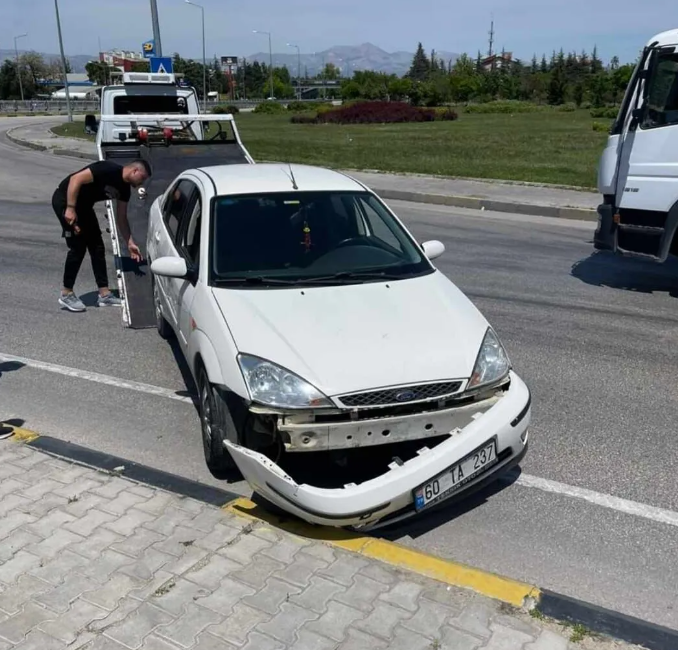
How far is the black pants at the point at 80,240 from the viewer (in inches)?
297

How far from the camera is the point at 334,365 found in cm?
384

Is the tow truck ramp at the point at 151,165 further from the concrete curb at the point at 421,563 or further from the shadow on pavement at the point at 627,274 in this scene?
the shadow on pavement at the point at 627,274

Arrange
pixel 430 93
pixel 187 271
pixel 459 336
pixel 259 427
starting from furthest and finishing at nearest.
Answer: pixel 430 93, pixel 187 271, pixel 459 336, pixel 259 427

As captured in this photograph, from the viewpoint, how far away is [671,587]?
3.51 meters

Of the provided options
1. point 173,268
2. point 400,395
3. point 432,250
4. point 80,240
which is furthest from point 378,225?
point 80,240

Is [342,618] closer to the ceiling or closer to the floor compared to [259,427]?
closer to the floor

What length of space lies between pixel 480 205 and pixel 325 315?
11618 mm

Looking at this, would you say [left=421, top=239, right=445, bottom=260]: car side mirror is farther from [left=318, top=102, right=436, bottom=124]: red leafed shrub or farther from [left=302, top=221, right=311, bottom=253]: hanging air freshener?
[left=318, top=102, right=436, bottom=124]: red leafed shrub

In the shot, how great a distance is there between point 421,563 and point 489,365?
1138 millimetres

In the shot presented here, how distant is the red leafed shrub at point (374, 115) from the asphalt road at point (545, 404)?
30.8 meters

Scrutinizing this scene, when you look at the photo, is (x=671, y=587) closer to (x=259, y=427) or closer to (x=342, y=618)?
(x=342, y=618)

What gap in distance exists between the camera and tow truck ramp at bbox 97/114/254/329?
297 inches

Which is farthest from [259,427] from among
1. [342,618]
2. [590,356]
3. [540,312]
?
[540,312]

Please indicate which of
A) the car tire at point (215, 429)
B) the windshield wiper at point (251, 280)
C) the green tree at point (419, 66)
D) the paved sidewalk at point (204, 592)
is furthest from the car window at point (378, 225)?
the green tree at point (419, 66)
